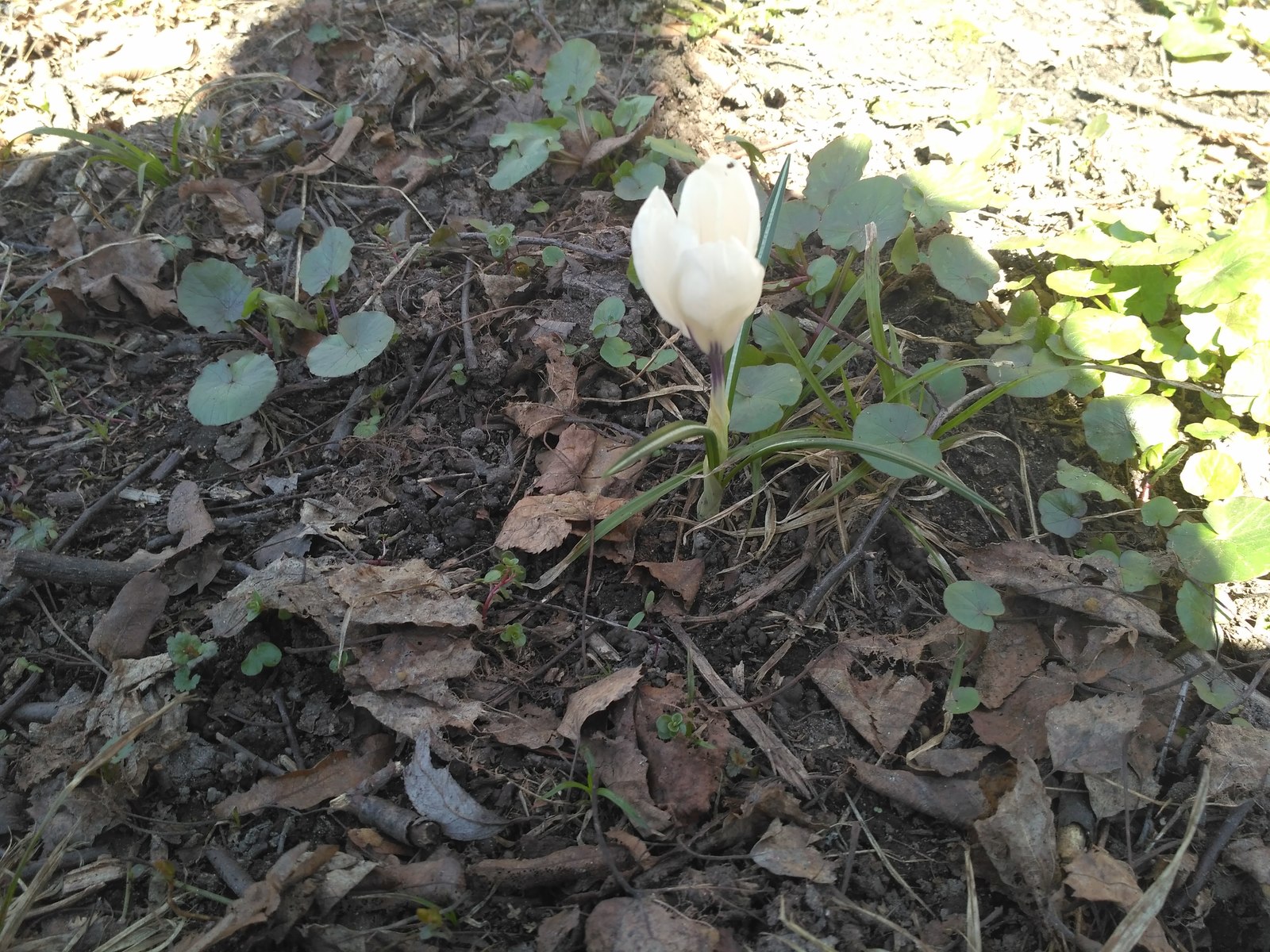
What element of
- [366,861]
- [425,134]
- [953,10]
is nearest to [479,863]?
[366,861]

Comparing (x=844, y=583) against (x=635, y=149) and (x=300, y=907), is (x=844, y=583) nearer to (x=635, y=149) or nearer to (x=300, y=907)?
(x=300, y=907)

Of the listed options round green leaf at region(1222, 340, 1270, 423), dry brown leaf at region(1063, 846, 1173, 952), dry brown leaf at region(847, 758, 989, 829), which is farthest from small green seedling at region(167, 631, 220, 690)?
round green leaf at region(1222, 340, 1270, 423)

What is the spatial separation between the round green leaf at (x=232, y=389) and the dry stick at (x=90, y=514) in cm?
18

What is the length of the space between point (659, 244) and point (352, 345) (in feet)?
3.30

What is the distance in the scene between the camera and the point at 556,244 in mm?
2301

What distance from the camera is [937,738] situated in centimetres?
149

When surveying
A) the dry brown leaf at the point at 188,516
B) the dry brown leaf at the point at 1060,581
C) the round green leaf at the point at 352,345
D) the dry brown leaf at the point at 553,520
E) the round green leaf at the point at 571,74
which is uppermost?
the round green leaf at the point at 571,74

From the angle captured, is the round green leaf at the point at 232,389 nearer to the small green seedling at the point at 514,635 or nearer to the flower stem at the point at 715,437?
the small green seedling at the point at 514,635

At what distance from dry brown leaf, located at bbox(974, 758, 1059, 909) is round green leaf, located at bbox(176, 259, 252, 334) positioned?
2.06 metres

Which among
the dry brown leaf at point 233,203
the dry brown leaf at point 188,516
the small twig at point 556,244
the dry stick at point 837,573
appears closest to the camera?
the dry stick at point 837,573

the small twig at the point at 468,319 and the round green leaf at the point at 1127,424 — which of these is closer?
the round green leaf at the point at 1127,424

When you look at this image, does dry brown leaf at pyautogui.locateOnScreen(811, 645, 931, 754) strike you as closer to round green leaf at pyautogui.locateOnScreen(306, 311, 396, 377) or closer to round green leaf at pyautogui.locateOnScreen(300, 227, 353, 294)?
round green leaf at pyautogui.locateOnScreen(306, 311, 396, 377)

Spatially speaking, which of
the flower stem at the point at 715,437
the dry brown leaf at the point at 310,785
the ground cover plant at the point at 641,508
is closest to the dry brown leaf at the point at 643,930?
the ground cover plant at the point at 641,508

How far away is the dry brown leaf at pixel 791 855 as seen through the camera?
1.31 meters
